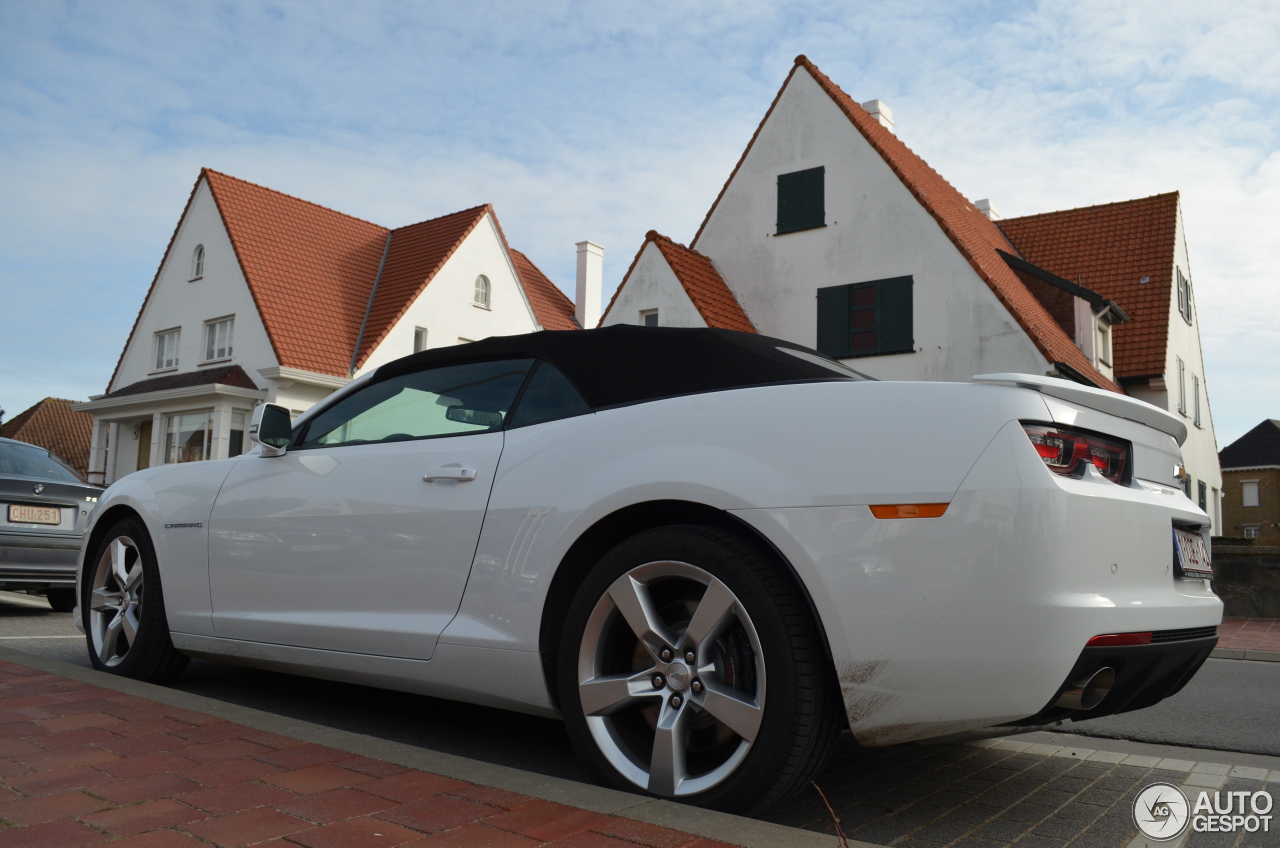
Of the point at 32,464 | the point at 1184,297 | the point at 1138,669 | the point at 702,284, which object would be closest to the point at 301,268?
the point at 702,284

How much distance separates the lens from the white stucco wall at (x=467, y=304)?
2672 cm

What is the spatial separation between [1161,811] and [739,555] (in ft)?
5.17

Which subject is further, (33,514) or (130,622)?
(33,514)

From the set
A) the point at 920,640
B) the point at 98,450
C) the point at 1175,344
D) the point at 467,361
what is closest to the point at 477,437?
the point at 467,361

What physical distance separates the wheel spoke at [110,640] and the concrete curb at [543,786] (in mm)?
1086

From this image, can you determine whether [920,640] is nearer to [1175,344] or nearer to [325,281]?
[1175,344]

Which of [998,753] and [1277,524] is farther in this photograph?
[1277,524]

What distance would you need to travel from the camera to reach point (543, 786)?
2658 millimetres

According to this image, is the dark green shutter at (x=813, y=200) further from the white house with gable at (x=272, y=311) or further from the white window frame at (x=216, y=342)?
the white window frame at (x=216, y=342)

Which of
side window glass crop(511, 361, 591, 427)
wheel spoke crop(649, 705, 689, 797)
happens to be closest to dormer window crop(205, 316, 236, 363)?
side window glass crop(511, 361, 591, 427)

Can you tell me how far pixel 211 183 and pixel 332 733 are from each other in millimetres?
26475

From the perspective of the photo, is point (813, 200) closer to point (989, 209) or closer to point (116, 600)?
point (989, 209)

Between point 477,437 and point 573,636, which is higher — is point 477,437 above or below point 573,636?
above

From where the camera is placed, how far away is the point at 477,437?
11.4ft
